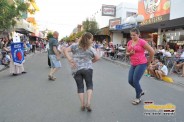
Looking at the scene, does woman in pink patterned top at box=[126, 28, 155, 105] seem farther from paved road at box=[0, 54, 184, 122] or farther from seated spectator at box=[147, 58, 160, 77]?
seated spectator at box=[147, 58, 160, 77]

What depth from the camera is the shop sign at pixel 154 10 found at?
16823 millimetres

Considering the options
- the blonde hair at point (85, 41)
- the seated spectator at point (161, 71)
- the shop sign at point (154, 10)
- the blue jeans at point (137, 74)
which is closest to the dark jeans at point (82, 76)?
the blonde hair at point (85, 41)

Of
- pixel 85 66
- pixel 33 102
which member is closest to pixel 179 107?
pixel 85 66

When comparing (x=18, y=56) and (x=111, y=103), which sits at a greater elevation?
(x=18, y=56)

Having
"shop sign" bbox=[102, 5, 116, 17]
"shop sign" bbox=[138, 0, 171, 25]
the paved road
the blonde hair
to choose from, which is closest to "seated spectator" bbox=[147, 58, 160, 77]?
the paved road

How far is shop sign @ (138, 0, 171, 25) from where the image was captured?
16.8 metres

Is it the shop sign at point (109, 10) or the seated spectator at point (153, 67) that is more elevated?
the shop sign at point (109, 10)

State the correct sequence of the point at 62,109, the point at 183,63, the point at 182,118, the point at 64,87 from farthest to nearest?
the point at 183,63 → the point at 64,87 → the point at 62,109 → the point at 182,118

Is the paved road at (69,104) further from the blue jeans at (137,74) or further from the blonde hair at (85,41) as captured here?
the blonde hair at (85,41)

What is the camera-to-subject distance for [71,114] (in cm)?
461

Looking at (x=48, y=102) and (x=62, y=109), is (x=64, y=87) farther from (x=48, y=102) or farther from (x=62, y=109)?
(x=62, y=109)

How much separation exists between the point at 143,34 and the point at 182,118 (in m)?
23.7

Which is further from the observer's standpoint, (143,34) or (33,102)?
(143,34)

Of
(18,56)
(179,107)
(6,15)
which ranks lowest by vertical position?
(179,107)
